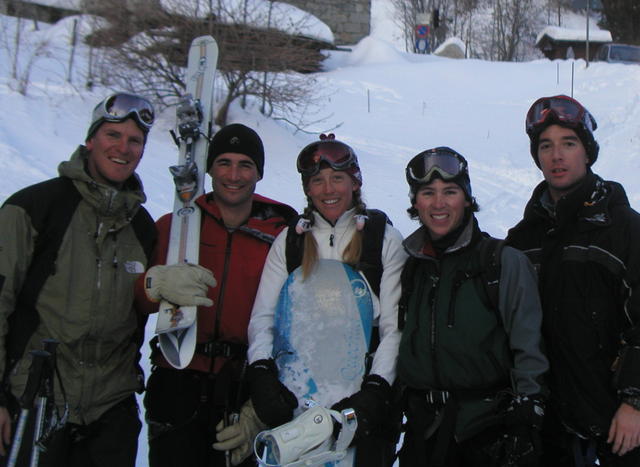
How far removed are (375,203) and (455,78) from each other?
13.2 meters

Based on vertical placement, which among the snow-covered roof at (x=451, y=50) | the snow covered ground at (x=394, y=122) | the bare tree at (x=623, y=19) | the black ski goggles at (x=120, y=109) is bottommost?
the black ski goggles at (x=120, y=109)

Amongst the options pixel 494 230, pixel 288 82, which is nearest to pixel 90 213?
pixel 494 230

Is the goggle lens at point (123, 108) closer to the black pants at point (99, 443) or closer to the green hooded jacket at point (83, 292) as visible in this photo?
the green hooded jacket at point (83, 292)

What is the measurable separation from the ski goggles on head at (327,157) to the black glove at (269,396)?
3.07 feet

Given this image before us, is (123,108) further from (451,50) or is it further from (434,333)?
(451,50)

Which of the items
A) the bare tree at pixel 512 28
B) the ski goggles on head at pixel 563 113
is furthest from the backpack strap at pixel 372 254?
the bare tree at pixel 512 28

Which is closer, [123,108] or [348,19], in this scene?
[123,108]

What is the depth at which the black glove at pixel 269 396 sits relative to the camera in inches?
97.1

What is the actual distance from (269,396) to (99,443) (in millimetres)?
772

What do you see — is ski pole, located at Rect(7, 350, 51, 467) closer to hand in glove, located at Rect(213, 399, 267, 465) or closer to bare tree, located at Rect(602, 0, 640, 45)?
hand in glove, located at Rect(213, 399, 267, 465)

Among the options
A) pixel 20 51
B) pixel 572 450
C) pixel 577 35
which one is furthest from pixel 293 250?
pixel 577 35

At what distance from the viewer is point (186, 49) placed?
11.0 m

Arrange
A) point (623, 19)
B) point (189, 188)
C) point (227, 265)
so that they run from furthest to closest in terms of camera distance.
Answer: point (623, 19) → point (189, 188) → point (227, 265)

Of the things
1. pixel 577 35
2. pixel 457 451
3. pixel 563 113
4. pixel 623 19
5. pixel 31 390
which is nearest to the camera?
pixel 31 390
